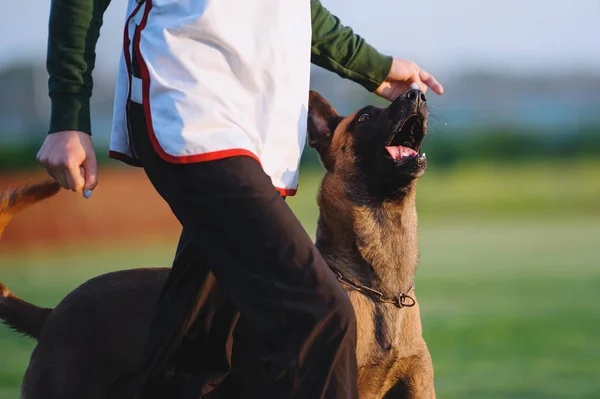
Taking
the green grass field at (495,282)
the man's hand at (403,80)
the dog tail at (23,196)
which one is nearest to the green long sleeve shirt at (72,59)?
the dog tail at (23,196)

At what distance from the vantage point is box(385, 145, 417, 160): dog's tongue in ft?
11.2

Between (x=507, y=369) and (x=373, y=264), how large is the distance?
3.08 meters

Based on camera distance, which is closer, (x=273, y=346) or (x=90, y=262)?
(x=273, y=346)

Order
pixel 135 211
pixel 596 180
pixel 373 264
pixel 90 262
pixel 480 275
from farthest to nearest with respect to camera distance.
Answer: pixel 596 180
pixel 135 211
pixel 90 262
pixel 480 275
pixel 373 264

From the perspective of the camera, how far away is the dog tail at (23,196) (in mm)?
2881

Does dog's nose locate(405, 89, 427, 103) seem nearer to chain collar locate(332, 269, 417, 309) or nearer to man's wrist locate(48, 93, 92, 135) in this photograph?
chain collar locate(332, 269, 417, 309)

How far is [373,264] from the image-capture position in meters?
3.20

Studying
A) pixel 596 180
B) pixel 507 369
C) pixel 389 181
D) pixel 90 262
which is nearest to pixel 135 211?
pixel 90 262

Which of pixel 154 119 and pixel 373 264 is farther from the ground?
pixel 154 119

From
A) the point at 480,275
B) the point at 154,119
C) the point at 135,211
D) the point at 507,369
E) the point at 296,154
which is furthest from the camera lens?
the point at 135,211

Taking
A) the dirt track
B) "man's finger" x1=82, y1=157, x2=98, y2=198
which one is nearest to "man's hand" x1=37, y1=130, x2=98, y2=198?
"man's finger" x1=82, y1=157, x2=98, y2=198

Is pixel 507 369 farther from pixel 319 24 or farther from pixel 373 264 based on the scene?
pixel 319 24

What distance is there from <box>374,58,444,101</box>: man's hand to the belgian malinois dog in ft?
0.12

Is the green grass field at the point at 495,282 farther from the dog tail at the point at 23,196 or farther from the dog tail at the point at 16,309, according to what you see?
the dog tail at the point at 23,196
